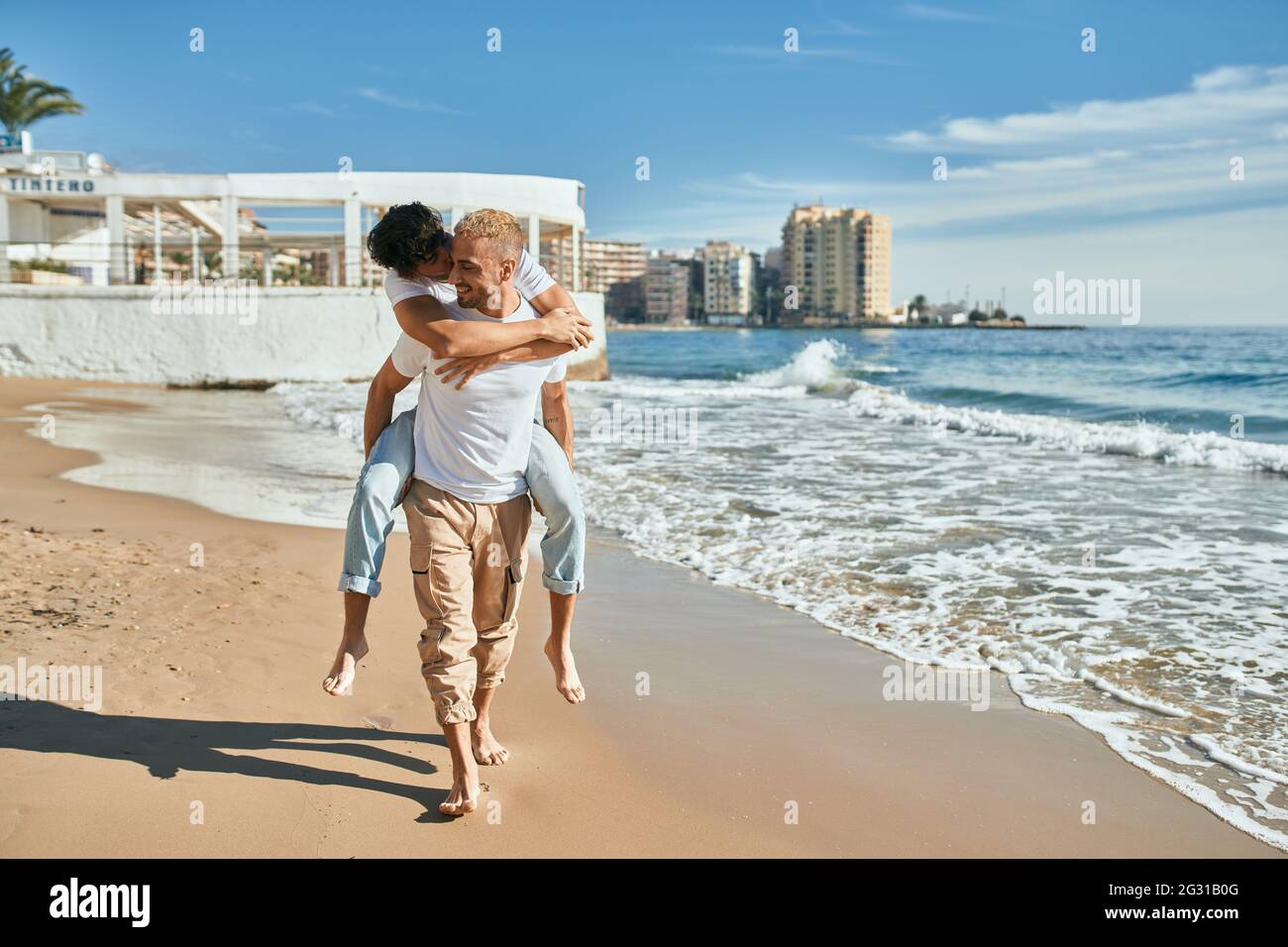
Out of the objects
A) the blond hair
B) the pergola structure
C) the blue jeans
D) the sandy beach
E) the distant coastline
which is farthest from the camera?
the distant coastline

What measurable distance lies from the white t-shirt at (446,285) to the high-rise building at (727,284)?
154 m

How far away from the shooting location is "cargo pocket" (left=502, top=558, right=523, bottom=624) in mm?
3396

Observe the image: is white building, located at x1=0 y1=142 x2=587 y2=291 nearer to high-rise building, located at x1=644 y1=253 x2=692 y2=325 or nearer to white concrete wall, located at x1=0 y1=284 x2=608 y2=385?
white concrete wall, located at x1=0 y1=284 x2=608 y2=385

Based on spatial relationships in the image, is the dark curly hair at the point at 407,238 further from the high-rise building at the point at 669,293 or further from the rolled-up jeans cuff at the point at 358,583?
the high-rise building at the point at 669,293

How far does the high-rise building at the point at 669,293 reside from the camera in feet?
544

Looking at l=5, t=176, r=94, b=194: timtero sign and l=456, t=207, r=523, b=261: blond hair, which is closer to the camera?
l=456, t=207, r=523, b=261: blond hair

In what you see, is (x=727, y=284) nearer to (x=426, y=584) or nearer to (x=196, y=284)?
(x=196, y=284)

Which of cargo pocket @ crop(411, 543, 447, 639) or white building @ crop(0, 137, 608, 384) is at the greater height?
white building @ crop(0, 137, 608, 384)

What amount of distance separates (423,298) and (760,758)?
2024 millimetres

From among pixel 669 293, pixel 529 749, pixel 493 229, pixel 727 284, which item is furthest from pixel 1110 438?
pixel 669 293

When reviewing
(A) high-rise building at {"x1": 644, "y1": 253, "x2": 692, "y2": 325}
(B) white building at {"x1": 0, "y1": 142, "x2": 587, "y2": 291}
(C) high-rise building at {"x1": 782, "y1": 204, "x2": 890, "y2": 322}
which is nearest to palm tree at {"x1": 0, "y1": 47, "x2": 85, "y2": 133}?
(B) white building at {"x1": 0, "y1": 142, "x2": 587, "y2": 291}

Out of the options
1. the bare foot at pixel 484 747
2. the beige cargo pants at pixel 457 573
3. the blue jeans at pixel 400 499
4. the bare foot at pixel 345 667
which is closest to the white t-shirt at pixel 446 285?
the blue jeans at pixel 400 499

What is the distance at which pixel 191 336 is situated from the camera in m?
25.2
